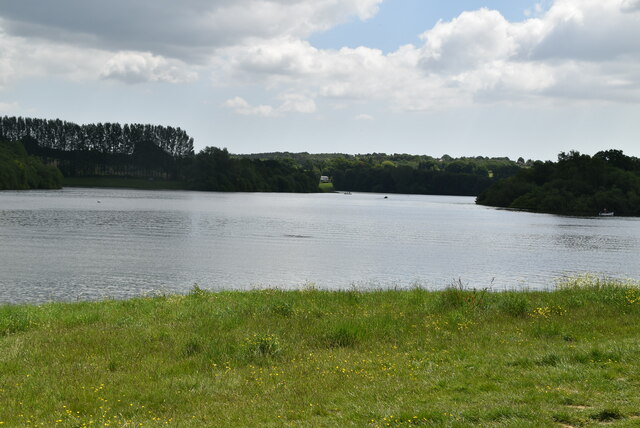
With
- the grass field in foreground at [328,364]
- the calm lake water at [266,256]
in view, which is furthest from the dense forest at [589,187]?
the grass field in foreground at [328,364]

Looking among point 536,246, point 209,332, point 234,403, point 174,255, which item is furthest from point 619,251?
point 234,403

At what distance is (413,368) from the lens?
12914 millimetres

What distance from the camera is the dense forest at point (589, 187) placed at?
16550 cm

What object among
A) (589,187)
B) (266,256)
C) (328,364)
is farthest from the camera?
(589,187)

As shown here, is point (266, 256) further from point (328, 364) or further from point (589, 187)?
point (589, 187)

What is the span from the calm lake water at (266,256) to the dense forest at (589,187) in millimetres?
78709

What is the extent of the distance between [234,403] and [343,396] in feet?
6.57

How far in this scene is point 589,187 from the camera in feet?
557

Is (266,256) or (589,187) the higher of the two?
(589,187)

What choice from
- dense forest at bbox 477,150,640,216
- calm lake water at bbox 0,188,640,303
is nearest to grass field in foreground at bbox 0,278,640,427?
calm lake water at bbox 0,188,640,303

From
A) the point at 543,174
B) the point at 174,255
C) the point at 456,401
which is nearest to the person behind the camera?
the point at 456,401

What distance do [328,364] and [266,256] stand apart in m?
40.4

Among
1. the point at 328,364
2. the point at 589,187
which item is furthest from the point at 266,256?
the point at 589,187

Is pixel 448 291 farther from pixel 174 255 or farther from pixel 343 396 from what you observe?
pixel 174 255
